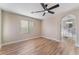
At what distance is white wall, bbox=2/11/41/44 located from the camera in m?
3.31

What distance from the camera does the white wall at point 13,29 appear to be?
10.9 feet

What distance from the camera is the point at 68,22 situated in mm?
3773

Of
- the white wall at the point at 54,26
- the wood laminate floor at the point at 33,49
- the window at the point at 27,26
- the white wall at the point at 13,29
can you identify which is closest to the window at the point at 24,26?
the window at the point at 27,26

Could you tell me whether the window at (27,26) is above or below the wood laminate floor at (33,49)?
above

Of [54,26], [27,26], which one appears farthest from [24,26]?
[54,26]

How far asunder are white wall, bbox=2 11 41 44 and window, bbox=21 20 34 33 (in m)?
0.17

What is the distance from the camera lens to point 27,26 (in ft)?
11.1

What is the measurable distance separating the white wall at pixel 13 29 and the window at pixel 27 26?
170mm

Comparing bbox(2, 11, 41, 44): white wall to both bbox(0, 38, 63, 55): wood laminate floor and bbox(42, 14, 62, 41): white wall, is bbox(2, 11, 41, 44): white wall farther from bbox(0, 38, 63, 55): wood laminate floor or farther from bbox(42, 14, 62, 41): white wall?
bbox(42, 14, 62, 41): white wall

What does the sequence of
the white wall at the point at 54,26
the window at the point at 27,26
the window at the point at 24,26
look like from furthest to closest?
the white wall at the point at 54,26, the window at the point at 24,26, the window at the point at 27,26

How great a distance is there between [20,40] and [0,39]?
1.03 meters

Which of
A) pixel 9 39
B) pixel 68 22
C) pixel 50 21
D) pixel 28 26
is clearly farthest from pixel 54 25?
pixel 9 39

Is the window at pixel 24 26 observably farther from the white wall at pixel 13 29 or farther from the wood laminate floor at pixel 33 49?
the wood laminate floor at pixel 33 49

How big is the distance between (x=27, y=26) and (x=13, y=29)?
80cm
